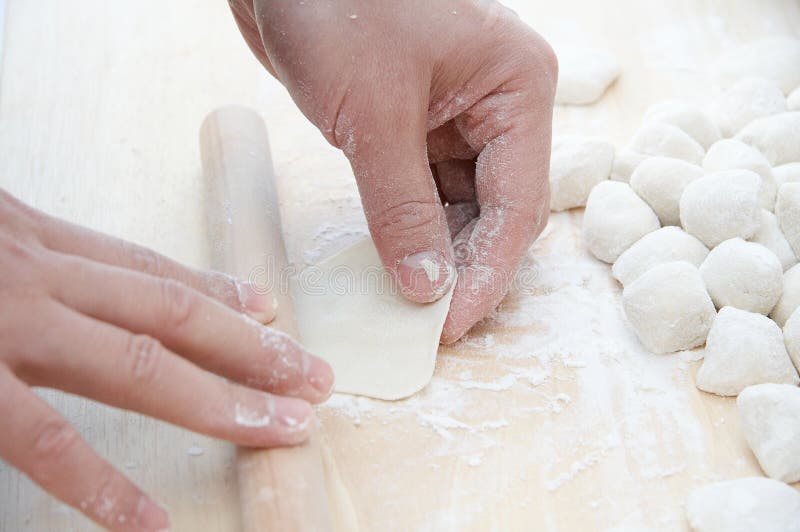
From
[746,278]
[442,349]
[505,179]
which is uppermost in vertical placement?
[505,179]

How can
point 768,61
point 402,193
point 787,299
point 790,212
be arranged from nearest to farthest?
point 402,193, point 787,299, point 790,212, point 768,61

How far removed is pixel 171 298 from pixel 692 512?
766 millimetres

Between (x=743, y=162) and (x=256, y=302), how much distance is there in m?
0.99

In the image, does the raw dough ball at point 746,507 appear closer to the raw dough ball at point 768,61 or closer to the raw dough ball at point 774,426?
the raw dough ball at point 774,426

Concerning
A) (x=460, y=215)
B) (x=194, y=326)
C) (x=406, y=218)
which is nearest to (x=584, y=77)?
(x=460, y=215)

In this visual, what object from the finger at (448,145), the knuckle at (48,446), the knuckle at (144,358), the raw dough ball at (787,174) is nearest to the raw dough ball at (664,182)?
the raw dough ball at (787,174)

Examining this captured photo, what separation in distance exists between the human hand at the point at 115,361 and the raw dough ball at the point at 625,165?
2.83 feet

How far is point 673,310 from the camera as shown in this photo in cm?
131

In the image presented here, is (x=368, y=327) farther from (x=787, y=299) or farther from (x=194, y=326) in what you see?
(x=787, y=299)

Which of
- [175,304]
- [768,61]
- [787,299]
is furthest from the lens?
[768,61]

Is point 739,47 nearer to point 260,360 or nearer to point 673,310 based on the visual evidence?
point 673,310

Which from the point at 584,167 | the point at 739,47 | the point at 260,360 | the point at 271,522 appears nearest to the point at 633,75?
the point at 739,47

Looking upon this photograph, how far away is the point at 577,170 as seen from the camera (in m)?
1.64

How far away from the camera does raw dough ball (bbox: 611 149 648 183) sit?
166 cm
